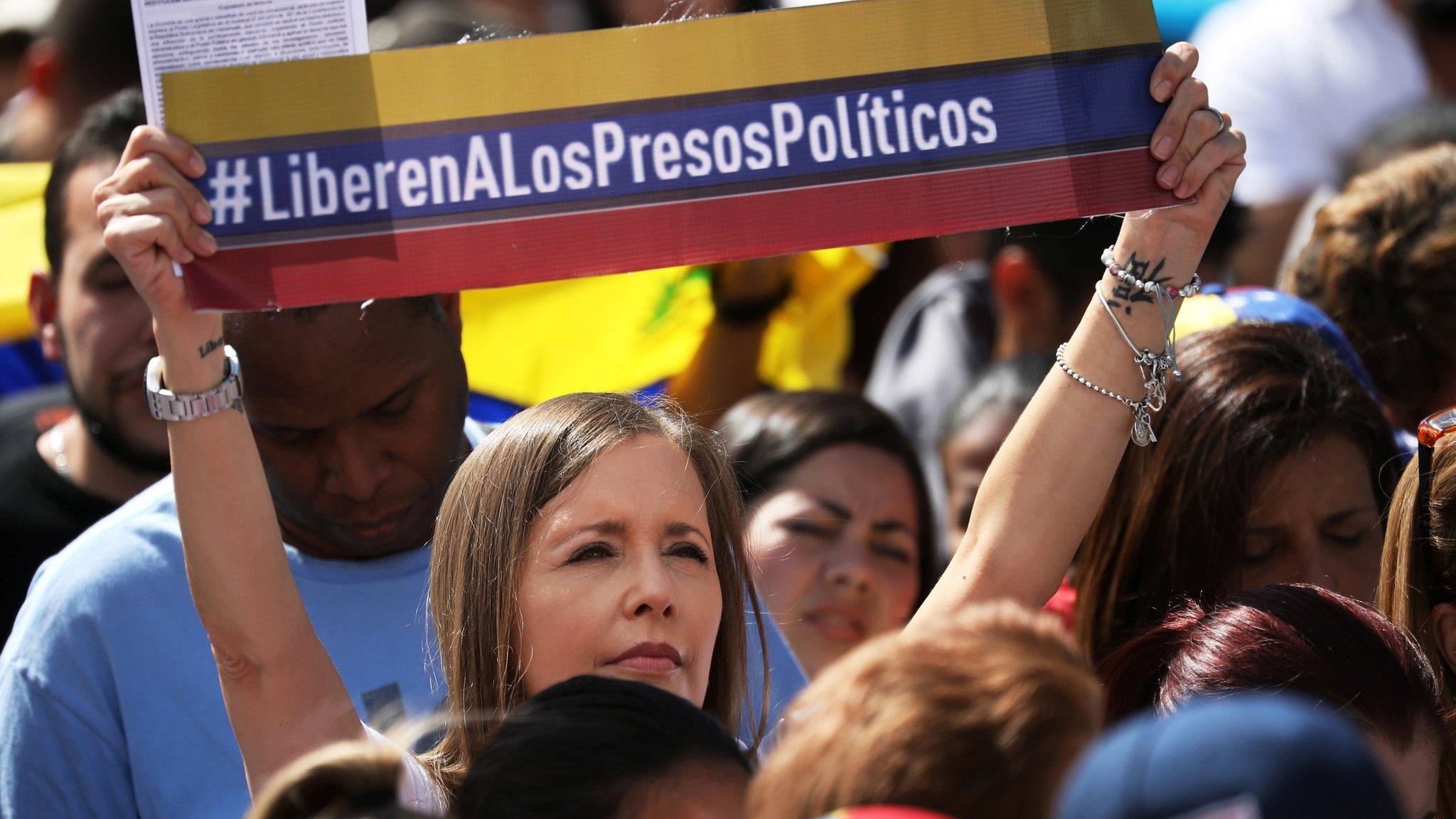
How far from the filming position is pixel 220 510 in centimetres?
180

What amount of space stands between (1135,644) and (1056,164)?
2.10 ft

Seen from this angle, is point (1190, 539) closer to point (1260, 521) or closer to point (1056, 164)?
point (1260, 521)

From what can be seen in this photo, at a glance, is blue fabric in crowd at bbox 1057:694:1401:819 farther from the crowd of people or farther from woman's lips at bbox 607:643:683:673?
woman's lips at bbox 607:643:683:673

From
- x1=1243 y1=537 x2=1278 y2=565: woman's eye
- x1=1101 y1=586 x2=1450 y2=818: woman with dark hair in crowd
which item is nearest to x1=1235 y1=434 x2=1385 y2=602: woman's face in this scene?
x1=1243 y1=537 x2=1278 y2=565: woman's eye

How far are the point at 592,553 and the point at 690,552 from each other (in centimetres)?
15

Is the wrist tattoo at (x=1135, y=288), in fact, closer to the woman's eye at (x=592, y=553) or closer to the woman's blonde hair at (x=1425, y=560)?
the woman's blonde hair at (x=1425, y=560)

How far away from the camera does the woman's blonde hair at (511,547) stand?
1.94 m

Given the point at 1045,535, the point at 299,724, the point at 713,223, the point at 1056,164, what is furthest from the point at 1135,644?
the point at 299,724

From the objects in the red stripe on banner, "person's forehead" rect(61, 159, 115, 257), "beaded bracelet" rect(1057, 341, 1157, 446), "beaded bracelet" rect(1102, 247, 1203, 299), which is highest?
"person's forehead" rect(61, 159, 115, 257)

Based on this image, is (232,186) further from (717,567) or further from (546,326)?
(546,326)

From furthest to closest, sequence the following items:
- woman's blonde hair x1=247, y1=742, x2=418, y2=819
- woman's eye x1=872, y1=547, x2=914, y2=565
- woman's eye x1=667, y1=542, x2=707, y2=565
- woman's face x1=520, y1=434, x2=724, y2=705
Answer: woman's eye x1=872, y1=547, x2=914, y2=565 < woman's eye x1=667, y1=542, x2=707, y2=565 < woman's face x1=520, y1=434, x2=724, y2=705 < woman's blonde hair x1=247, y1=742, x2=418, y2=819

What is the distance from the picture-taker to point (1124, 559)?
233 cm

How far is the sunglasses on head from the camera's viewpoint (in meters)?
2.10

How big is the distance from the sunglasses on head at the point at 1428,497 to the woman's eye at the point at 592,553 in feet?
3.72
